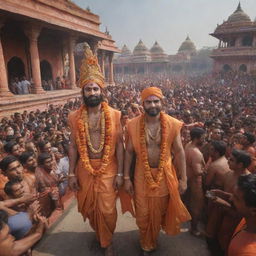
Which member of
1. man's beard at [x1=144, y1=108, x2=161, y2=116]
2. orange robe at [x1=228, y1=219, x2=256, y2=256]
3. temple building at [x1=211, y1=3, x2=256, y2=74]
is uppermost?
temple building at [x1=211, y1=3, x2=256, y2=74]

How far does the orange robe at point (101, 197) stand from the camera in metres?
2.73

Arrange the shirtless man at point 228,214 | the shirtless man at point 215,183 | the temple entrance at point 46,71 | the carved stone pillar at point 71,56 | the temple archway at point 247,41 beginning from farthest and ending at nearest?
the temple archway at point 247,41, the temple entrance at point 46,71, the carved stone pillar at point 71,56, the shirtless man at point 215,183, the shirtless man at point 228,214

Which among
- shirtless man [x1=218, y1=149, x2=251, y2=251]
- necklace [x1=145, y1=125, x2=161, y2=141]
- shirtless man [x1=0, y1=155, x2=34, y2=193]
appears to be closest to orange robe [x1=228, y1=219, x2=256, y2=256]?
shirtless man [x1=218, y1=149, x2=251, y2=251]

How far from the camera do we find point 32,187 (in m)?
2.93

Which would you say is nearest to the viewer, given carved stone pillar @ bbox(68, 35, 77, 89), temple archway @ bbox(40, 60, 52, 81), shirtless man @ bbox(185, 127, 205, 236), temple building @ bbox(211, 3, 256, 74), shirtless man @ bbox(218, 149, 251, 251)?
shirtless man @ bbox(218, 149, 251, 251)

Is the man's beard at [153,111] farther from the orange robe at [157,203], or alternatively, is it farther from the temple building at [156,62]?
the temple building at [156,62]

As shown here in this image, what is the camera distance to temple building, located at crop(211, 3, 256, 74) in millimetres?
29875

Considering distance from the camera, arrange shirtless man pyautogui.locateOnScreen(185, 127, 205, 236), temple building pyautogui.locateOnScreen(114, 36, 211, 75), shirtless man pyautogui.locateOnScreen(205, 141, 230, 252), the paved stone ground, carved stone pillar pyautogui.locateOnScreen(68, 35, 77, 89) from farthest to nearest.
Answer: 1. temple building pyautogui.locateOnScreen(114, 36, 211, 75)
2. carved stone pillar pyautogui.locateOnScreen(68, 35, 77, 89)
3. shirtless man pyautogui.locateOnScreen(185, 127, 205, 236)
4. the paved stone ground
5. shirtless man pyautogui.locateOnScreen(205, 141, 230, 252)

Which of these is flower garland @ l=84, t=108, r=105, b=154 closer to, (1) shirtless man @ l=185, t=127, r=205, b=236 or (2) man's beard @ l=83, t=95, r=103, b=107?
(2) man's beard @ l=83, t=95, r=103, b=107

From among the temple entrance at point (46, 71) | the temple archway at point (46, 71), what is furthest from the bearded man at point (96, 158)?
the temple archway at point (46, 71)

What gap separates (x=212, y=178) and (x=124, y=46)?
2334 inches

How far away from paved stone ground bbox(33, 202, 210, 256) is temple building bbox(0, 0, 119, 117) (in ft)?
25.1

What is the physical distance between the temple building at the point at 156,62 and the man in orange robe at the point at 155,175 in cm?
4589

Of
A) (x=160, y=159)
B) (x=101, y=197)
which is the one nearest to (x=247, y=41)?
(x=160, y=159)
